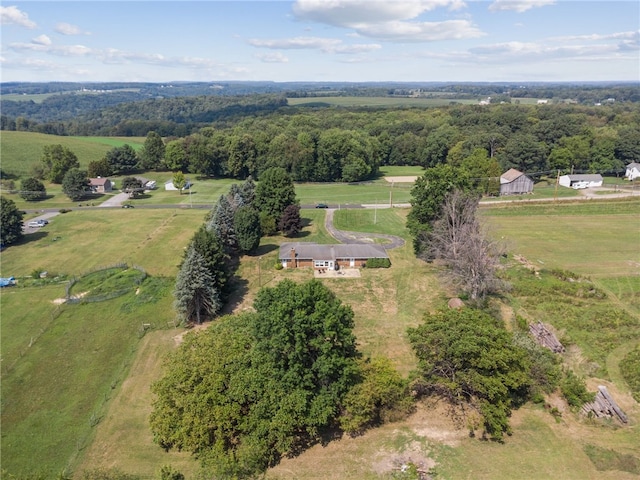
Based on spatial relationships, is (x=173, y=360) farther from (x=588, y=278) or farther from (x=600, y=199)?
(x=600, y=199)

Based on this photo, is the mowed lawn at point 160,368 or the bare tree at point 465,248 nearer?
the mowed lawn at point 160,368

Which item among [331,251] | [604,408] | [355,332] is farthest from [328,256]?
[604,408]

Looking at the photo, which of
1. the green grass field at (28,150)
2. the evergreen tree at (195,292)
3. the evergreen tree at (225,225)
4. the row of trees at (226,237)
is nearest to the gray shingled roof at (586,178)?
the row of trees at (226,237)

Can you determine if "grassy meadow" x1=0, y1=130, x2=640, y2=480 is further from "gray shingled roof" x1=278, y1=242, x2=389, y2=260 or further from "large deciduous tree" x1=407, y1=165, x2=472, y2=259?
"large deciduous tree" x1=407, y1=165, x2=472, y2=259

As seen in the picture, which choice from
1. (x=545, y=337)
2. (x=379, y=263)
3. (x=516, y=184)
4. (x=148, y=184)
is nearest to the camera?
(x=545, y=337)

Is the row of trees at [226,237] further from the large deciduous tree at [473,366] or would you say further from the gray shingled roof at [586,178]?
the gray shingled roof at [586,178]

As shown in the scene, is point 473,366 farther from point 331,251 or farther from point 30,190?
point 30,190

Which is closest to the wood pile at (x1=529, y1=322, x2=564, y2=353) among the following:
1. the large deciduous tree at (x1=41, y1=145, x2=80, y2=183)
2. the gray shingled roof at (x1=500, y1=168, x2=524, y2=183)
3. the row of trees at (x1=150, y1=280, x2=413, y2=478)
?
the row of trees at (x1=150, y1=280, x2=413, y2=478)
